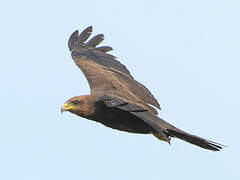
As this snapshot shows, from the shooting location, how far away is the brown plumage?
456 inches

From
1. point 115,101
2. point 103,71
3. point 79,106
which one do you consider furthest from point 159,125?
point 103,71

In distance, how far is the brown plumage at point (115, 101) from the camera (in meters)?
11.6

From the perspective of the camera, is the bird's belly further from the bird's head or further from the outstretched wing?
the outstretched wing

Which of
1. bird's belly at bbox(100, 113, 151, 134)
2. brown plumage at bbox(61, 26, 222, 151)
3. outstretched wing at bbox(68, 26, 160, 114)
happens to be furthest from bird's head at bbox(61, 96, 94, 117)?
outstretched wing at bbox(68, 26, 160, 114)

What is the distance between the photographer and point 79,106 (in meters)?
12.7

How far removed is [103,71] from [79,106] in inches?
82.7

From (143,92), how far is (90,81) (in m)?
1.07

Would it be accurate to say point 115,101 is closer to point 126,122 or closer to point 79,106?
point 126,122

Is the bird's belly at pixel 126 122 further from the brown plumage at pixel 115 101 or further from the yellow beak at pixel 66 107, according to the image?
the yellow beak at pixel 66 107

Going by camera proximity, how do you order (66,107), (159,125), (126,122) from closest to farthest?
(159,125)
(126,122)
(66,107)

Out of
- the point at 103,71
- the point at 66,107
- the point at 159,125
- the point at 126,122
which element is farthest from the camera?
the point at 103,71

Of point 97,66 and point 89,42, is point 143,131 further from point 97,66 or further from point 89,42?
point 89,42

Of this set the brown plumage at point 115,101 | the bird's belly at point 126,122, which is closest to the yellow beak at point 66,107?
the brown plumage at point 115,101

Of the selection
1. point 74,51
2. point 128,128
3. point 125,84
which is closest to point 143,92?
point 125,84
